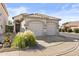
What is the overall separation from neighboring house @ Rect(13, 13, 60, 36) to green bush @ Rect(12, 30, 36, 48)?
0.20 metres

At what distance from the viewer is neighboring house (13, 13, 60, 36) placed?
24.6ft

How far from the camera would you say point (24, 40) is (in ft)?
24.5

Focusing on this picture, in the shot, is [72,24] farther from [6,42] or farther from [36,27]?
[6,42]

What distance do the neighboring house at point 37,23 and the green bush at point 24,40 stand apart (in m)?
0.20

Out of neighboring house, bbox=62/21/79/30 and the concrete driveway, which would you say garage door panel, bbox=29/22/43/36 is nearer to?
the concrete driveway

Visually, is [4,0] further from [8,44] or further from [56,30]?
[56,30]

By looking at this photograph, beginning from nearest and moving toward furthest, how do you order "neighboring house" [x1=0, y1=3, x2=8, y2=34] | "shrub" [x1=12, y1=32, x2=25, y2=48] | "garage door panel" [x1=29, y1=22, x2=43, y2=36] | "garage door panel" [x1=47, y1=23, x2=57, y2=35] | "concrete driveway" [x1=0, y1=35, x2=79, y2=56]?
"concrete driveway" [x1=0, y1=35, x2=79, y2=56], "shrub" [x1=12, y1=32, x2=25, y2=48], "neighboring house" [x1=0, y1=3, x2=8, y2=34], "garage door panel" [x1=29, y1=22, x2=43, y2=36], "garage door panel" [x1=47, y1=23, x2=57, y2=35]

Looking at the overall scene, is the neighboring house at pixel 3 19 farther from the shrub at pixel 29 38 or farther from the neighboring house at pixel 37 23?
the shrub at pixel 29 38

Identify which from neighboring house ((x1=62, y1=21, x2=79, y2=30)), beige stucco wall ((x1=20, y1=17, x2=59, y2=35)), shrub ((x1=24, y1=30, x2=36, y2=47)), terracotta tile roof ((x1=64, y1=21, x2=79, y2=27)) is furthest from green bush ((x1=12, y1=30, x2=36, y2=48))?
terracotta tile roof ((x1=64, y1=21, x2=79, y2=27))

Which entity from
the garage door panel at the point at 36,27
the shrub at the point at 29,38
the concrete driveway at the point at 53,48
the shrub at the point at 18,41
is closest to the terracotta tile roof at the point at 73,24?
the concrete driveway at the point at 53,48

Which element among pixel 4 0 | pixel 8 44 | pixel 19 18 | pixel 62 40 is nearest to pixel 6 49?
pixel 8 44

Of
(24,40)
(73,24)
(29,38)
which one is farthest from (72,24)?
(24,40)

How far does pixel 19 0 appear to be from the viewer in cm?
681

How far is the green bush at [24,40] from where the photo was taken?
7301 mm
